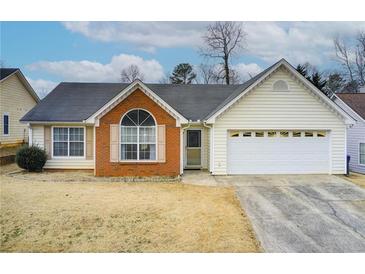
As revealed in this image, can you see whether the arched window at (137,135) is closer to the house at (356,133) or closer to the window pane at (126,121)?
the window pane at (126,121)

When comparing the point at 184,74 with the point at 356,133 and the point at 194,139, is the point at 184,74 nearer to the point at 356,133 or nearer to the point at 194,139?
the point at 356,133

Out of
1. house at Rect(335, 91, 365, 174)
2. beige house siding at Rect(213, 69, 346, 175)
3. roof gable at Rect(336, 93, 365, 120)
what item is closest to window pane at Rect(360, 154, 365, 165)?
house at Rect(335, 91, 365, 174)

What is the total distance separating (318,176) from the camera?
609 inches

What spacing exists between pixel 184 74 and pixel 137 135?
24.4 meters

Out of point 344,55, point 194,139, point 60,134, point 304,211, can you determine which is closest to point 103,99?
point 60,134

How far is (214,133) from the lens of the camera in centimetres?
1568

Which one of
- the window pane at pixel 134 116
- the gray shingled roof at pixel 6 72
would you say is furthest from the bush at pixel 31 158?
the gray shingled roof at pixel 6 72

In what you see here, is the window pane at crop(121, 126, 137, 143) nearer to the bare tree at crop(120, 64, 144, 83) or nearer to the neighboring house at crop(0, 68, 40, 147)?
the neighboring house at crop(0, 68, 40, 147)

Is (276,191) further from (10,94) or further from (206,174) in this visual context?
(10,94)

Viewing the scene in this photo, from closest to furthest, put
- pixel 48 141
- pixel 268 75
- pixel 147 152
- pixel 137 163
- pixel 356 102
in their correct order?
pixel 137 163 → pixel 147 152 → pixel 268 75 → pixel 48 141 → pixel 356 102

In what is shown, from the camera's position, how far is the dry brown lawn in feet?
25.8

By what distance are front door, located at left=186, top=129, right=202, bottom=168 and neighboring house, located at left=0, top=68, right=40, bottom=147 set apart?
1325cm

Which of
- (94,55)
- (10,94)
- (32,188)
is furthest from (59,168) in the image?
(10,94)

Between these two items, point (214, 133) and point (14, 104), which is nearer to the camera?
point (214, 133)
